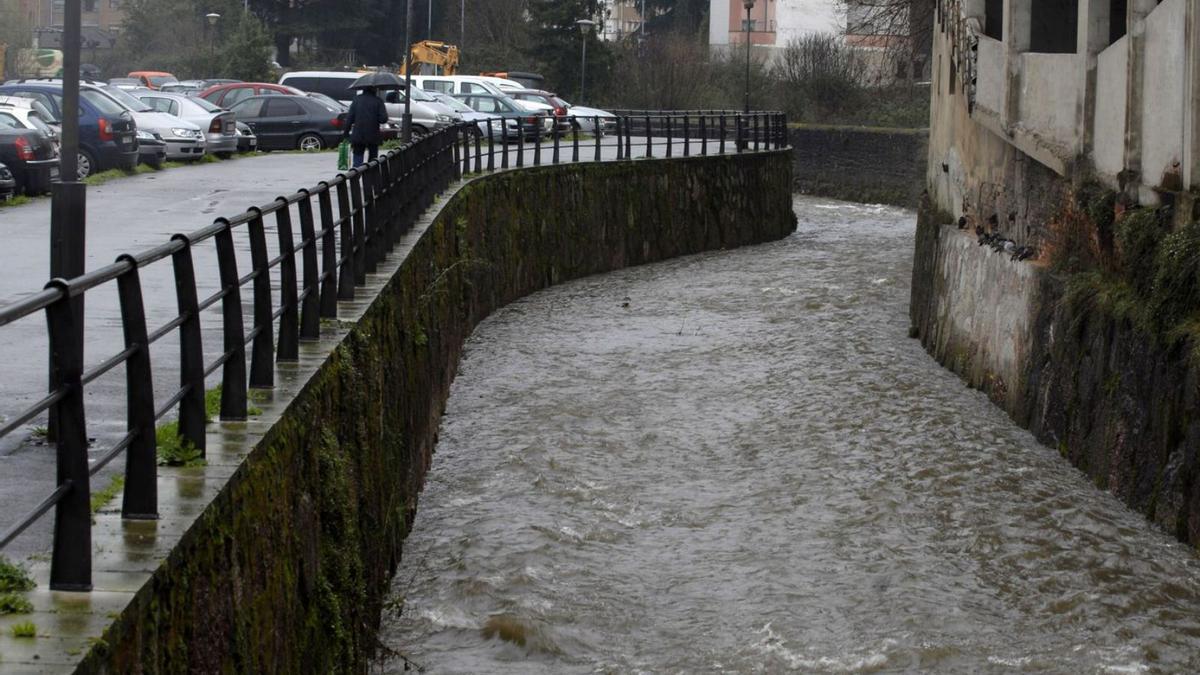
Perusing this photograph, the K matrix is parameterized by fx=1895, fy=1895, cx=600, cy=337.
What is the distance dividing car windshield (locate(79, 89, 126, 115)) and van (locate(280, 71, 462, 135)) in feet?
16.5

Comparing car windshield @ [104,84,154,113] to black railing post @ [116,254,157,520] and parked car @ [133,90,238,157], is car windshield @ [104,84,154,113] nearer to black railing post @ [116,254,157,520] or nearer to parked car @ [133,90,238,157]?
parked car @ [133,90,238,157]

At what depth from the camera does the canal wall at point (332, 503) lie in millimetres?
5031

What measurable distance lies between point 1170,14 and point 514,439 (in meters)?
5.95

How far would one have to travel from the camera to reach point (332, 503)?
25.8 feet

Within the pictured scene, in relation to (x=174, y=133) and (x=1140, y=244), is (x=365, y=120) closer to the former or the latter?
(x=174, y=133)

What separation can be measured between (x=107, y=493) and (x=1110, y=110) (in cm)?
1017

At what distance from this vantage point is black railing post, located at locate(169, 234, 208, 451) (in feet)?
19.6

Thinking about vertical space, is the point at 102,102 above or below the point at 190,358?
above

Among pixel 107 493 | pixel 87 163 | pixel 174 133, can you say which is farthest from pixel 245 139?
pixel 107 493

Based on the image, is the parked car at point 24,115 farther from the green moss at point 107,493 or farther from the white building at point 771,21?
the white building at point 771,21

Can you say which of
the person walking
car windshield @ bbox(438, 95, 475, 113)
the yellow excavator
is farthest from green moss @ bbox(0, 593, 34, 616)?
the yellow excavator

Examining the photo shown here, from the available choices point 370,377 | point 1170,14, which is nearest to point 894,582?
point 370,377

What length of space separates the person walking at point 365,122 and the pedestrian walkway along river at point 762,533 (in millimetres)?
Result: 3953

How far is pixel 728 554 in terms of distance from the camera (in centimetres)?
1166
